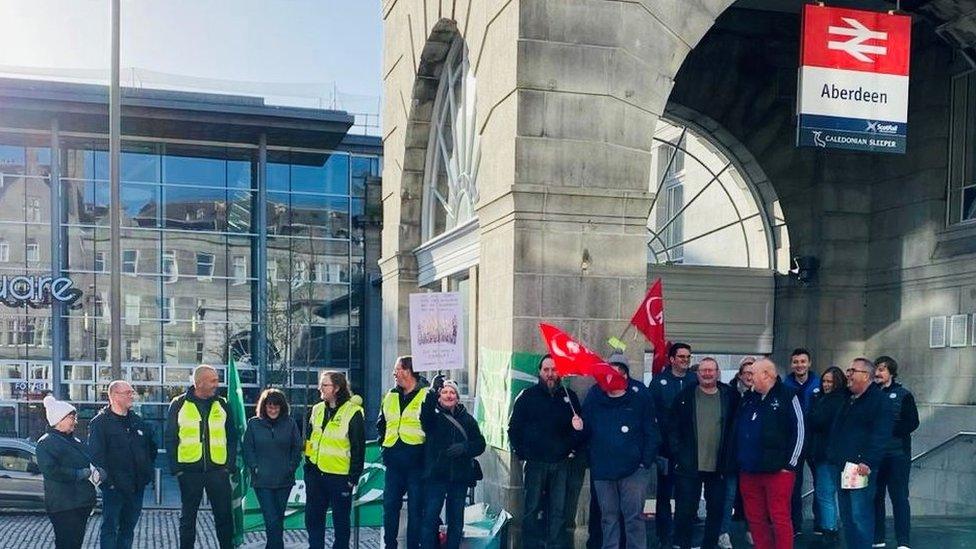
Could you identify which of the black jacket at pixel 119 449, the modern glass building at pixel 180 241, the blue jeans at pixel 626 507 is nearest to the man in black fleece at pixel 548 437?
the blue jeans at pixel 626 507

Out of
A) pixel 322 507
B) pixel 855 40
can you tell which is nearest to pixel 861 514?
pixel 322 507

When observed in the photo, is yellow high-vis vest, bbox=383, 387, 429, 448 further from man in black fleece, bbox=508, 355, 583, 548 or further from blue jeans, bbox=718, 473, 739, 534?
blue jeans, bbox=718, 473, 739, 534

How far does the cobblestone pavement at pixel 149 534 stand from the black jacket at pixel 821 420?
475cm

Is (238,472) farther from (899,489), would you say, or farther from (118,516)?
(899,489)

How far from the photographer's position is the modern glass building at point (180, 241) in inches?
1195

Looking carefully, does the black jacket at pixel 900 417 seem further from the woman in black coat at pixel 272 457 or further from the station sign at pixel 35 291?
the station sign at pixel 35 291

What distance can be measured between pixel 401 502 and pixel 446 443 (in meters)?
0.93

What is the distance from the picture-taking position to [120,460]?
9.10m

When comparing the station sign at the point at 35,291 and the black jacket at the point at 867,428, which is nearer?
the black jacket at the point at 867,428

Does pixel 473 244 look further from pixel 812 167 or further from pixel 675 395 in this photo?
pixel 812 167

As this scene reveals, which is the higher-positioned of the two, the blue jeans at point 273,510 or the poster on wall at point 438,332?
the poster on wall at point 438,332

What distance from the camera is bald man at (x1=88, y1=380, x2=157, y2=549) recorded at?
357 inches

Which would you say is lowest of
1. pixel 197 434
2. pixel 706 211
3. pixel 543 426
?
pixel 197 434

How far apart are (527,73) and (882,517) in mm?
5313
